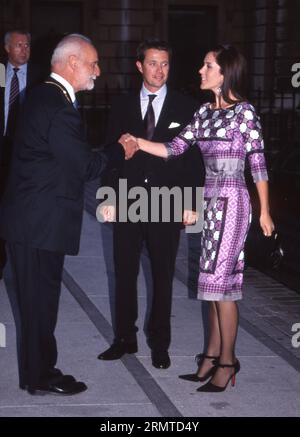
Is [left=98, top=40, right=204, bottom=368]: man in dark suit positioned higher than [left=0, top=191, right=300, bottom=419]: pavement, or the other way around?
[left=98, top=40, right=204, bottom=368]: man in dark suit

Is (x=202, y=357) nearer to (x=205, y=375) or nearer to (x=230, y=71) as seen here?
(x=205, y=375)

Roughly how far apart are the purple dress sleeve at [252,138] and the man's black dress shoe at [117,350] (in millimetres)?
1621

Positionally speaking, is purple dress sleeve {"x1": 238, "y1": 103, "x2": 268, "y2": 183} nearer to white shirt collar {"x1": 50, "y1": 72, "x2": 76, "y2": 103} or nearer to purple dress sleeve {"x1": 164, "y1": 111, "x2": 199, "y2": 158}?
purple dress sleeve {"x1": 164, "y1": 111, "x2": 199, "y2": 158}

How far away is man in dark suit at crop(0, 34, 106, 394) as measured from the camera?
17.5 ft

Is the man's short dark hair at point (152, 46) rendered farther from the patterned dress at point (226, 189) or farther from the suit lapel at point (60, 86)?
the suit lapel at point (60, 86)

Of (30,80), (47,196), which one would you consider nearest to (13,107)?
(30,80)

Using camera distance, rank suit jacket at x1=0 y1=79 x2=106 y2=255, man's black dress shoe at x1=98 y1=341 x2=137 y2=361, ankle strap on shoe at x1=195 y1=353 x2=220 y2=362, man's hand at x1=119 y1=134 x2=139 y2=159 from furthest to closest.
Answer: man's black dress shoe at x1=98 y1=341 x2=137 y2=361 → ankle strap on shoe at x1=195 y1=353 x2=220 y2=362 → man's hand at x1=119 y1=134 x2=139 y2=159 → suit jacket at x1=0 y1=79 x2=106 y2=255

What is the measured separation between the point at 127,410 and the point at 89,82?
1.91 m

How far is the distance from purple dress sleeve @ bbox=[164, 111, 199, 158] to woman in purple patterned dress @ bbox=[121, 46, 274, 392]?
0.6 inches

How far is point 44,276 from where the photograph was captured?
18.3 ft

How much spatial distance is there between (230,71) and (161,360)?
1976mm

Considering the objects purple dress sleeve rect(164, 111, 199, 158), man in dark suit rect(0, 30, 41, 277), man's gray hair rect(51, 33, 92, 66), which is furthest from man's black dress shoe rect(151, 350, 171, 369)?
man in dark suit rect(0, 30, 41, 277)

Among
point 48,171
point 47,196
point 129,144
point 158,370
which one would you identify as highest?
point 129,144

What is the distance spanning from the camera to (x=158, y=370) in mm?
6141
